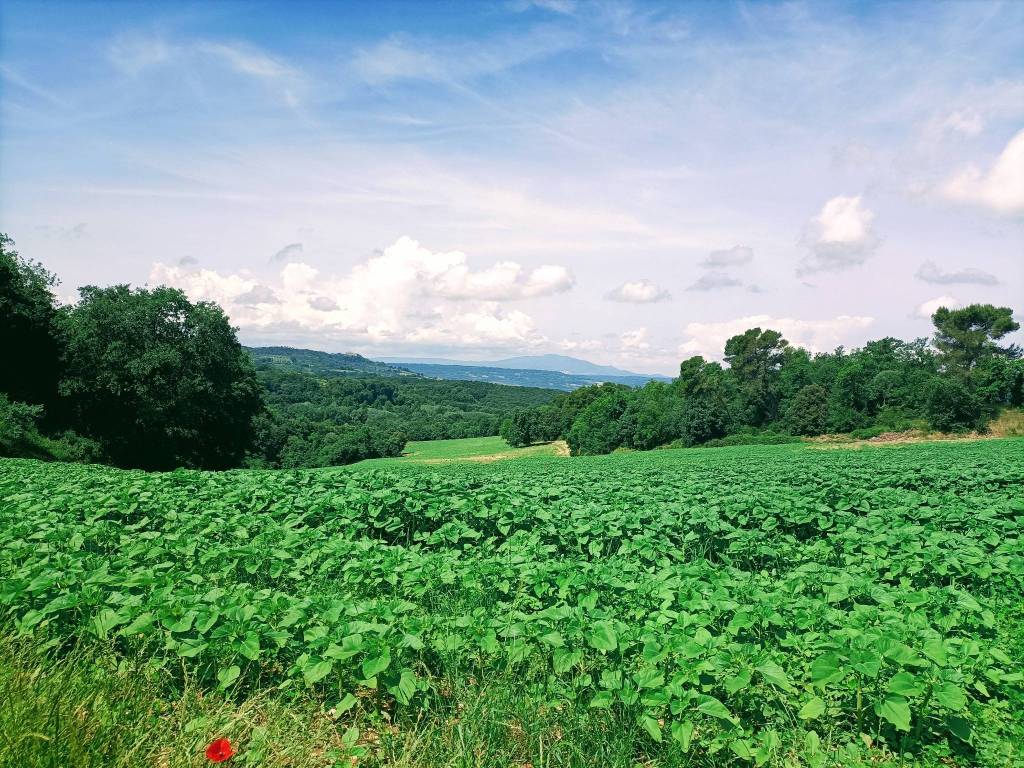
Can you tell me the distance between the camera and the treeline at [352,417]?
85188mm

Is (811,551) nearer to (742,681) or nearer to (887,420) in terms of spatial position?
(742,681)

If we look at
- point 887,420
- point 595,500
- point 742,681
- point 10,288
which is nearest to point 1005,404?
point 887,420

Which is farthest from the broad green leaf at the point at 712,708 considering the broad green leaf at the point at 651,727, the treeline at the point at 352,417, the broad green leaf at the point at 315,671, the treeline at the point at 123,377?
the treeline at the point at 352,417

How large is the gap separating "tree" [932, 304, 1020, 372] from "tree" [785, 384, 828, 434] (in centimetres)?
1706

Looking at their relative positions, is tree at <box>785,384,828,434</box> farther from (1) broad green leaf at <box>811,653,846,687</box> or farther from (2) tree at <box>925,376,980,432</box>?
(1) broad green leaf at <box>811,653,846,687</box>

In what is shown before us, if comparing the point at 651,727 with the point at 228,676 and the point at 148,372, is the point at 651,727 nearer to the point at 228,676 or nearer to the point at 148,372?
the point at 228,676

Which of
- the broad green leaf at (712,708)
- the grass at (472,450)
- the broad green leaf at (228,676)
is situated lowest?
the grass at (472,450)

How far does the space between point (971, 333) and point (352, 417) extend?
384ft

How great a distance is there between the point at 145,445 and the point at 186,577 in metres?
39.8

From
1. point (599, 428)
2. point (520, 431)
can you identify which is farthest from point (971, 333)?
point (520, 431)

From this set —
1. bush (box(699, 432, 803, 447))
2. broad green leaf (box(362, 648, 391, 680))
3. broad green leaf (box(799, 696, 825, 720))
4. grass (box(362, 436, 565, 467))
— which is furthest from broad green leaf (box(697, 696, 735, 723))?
grass (box(362, 436, 565, 467))

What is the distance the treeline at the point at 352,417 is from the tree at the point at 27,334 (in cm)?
1404

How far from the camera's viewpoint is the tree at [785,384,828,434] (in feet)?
237

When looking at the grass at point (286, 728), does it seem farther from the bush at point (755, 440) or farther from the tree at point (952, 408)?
the tree at point (952, 408)
